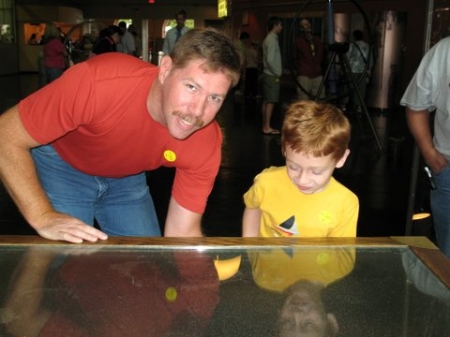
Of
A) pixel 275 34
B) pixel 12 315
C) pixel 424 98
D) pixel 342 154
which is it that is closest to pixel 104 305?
pixel 12 315

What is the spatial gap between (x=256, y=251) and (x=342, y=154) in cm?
61

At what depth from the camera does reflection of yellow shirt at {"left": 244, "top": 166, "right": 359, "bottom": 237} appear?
1.89 m

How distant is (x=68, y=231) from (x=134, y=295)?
39cm

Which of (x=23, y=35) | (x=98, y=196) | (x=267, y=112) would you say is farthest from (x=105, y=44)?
(x=23, y=35)

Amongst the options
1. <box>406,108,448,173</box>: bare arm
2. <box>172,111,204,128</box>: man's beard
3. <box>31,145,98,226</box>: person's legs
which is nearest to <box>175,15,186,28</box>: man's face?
<box>406,108,448,173</box>: bare arm

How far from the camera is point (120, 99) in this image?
1.75 metres

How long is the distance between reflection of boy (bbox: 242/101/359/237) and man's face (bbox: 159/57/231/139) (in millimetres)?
295

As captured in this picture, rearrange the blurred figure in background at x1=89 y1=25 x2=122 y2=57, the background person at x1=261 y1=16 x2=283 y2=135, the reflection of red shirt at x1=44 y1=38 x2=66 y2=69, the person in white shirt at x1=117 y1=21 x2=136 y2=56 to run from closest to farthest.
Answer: the blurred figure in background at x1=89 y1=25 x2=122 y2=57 < the background person at x1=261 y1=16 x2=283 y2=135 < the person in white shirt at x1=117 y1=21 x2=136 y2=56 < the reflection of red shirt at x1=44 y1=38 x2=66 y2=69

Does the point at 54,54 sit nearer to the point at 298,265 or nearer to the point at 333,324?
the point at 298,265

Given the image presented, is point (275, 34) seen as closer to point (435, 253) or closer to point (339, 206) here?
point (339, 206)

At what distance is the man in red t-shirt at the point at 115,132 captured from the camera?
1.62m

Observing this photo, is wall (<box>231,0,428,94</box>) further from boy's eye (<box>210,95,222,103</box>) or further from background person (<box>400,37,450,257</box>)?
boy's eye (<box>210,95,222,103</box>)

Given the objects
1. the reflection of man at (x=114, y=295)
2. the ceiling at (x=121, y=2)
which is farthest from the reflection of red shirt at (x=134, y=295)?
the ceiling at (x=121, y=2)

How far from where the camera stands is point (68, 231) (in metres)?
1.43
